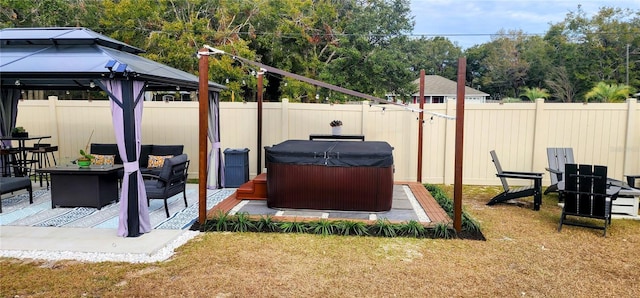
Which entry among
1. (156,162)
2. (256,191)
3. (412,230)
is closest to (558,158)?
(412,230)

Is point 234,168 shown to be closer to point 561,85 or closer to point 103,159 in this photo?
point 103,159

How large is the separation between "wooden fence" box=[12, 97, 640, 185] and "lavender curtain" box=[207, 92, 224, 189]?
3.00ft

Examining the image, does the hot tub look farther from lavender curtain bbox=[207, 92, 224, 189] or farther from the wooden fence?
the wooden fence

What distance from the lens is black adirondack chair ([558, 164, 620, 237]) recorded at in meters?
4.95

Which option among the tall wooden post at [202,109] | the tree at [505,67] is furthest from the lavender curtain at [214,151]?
the tree at [505,67]

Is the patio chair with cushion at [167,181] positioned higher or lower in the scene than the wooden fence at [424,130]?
lower

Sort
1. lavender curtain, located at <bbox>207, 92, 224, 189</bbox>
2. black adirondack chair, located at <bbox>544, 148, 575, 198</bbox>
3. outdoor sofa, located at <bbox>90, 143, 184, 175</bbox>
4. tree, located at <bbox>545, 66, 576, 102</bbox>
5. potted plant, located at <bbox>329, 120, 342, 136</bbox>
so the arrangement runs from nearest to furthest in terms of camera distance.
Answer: black adirondack chair, located at <bbox>544, 148, 575, 198</bbox>
lavender curtain, located at <bbox>207, 92, 224, 189</bbox>
outdoor sofa, located at <bbox>90, 143, 184, 175</bbox>
potted plant, located at <bbox>329, 120, 342, 136</bbox>
tree, located at <bbox>545, 66, 576, 102</bbox>

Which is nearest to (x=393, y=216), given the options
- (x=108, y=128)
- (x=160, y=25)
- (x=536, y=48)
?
(x=108, y=128)

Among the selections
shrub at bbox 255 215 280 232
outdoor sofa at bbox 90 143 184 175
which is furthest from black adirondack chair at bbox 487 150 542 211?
outdoor sofa at bbox 90 143 184 175

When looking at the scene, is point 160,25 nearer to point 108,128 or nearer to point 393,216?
point 108,128

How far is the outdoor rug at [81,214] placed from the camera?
17.1ft

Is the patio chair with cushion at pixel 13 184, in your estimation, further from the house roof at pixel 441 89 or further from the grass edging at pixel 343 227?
the house roof at pixel 441 89

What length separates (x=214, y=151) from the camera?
24.7 feet

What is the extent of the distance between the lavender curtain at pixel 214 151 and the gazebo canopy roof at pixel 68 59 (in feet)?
3.54
